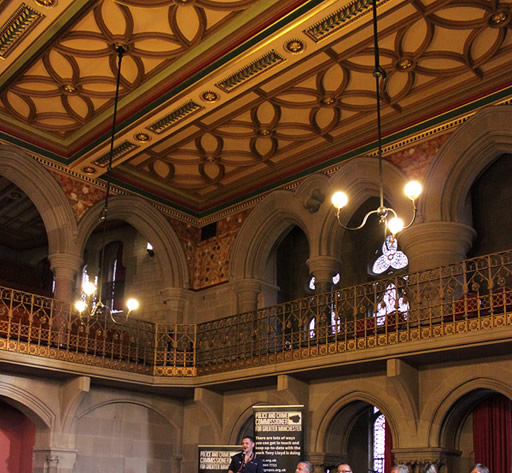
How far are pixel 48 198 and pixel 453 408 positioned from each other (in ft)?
25.2

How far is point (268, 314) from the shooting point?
12.9 meters

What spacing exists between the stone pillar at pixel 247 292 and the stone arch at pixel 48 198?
3119 mm

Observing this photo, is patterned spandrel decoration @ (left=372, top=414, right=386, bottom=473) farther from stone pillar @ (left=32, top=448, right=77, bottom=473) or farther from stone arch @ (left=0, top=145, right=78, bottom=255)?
stone arch @ (left=0, top=145, right=78, bottom=255)

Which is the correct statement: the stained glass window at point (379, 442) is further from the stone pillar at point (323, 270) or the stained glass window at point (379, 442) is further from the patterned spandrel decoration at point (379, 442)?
the stone pillar at point (323, 270)

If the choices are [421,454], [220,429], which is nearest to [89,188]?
[220,429]

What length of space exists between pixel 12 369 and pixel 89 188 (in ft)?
12.4

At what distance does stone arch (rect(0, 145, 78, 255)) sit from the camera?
1262 centimetres

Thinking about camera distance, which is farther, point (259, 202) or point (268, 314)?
point (259, 202)

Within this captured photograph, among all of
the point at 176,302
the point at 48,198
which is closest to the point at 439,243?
the point at 176,302

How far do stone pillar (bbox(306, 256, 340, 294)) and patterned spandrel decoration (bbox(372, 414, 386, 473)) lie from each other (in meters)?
2.76

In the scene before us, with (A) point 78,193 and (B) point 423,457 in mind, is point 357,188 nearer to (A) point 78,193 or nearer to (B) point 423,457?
(B) point 423,457

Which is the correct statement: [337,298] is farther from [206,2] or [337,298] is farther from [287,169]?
[206,2]

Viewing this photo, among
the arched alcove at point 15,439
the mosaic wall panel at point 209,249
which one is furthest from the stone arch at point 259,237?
the arched alcove at point 15,439

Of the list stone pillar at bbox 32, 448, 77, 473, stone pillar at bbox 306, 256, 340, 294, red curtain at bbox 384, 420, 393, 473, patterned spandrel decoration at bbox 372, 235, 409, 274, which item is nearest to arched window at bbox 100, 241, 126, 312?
stone pillar at bbox 32, 448, 77, 473
